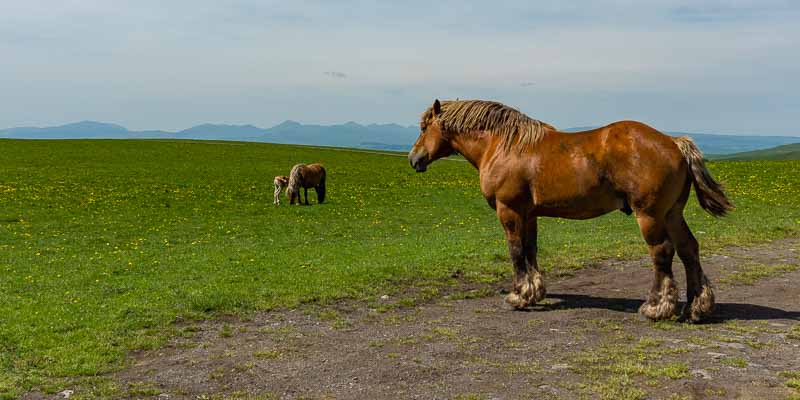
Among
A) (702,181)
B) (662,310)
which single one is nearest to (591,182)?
(702,181)

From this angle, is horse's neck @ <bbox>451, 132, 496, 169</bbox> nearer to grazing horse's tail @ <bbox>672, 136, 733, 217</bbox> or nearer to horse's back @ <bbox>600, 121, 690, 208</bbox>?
horse's back @ <bbox>600, 121, 690, 208</bbox>

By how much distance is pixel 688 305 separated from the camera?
833 cm

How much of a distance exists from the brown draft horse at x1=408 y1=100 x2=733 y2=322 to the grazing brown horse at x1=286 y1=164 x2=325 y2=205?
64.8ft

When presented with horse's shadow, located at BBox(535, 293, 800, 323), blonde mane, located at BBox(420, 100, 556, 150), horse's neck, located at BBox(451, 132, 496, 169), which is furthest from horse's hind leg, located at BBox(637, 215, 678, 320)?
horse's neck, located at BBox(451, 132, 496, 169)

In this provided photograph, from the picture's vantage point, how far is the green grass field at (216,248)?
843 cm

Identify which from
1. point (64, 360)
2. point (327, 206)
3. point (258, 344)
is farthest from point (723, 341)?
point (327, 206)

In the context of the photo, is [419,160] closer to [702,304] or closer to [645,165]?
[645,165]

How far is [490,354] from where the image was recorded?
712 centimetres

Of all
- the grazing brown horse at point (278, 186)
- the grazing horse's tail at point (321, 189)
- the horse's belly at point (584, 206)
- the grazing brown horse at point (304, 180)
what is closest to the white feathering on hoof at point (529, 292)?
the horse's belly at point (584, 206)

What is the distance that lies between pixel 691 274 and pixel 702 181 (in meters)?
1.30

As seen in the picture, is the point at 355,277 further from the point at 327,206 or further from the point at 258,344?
the point at 327,206

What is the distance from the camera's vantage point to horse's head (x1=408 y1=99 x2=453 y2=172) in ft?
32.0

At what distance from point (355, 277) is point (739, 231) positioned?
1166cm

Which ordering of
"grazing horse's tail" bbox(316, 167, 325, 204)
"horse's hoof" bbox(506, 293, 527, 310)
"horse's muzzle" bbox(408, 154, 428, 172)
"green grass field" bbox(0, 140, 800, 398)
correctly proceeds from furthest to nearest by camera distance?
1. "grazing horse's tail" bbox(316, 167, 325, 204)
2. "horse's muzzle" bbox(408, 154, 428, 172)
3. "horse's hoof" bbox(506, 293, 527, 310)
4. "green grass field" bbox(0, 140, 800, 398)
